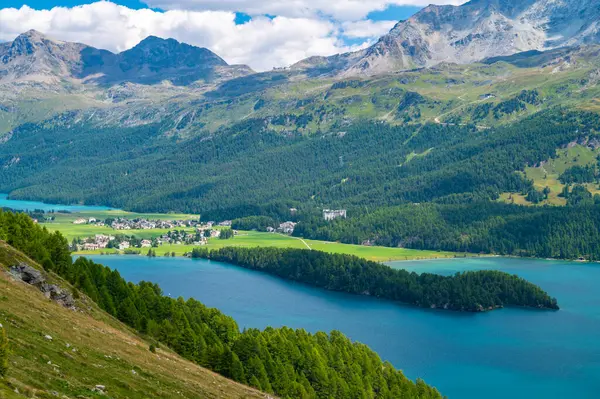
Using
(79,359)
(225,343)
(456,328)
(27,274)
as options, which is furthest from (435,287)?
(79,359)

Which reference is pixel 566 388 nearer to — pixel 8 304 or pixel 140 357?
pixel 140 357

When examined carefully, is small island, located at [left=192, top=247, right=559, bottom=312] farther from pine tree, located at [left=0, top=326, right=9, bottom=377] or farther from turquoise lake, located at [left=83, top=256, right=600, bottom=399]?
pine tree, located at [left=0, top=326, right=9, bottom=377]

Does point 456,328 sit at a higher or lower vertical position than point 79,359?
lower

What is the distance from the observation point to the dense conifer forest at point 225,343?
76.6 m

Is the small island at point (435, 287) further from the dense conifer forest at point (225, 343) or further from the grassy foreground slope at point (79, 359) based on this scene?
the grassy foreground slope at point (79, 359)

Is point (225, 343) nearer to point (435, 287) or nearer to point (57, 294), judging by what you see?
point (57, 294)

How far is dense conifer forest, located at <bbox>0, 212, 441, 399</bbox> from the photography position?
7662cm

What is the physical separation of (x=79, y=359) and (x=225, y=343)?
129ft

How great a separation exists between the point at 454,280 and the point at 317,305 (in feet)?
97.6

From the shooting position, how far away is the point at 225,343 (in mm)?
84000

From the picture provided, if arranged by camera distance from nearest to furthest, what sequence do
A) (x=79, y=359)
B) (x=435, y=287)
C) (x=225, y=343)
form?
1. (x=79, y=359)
2. (x=225, y=343)
3. (x=435, y=287)

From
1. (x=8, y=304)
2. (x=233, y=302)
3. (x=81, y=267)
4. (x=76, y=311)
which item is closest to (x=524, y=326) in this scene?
(x=233, y=302)

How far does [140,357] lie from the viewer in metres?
56.0

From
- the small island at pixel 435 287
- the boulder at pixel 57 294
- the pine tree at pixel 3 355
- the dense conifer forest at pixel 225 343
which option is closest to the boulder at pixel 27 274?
the boulder at pixel 57 294
